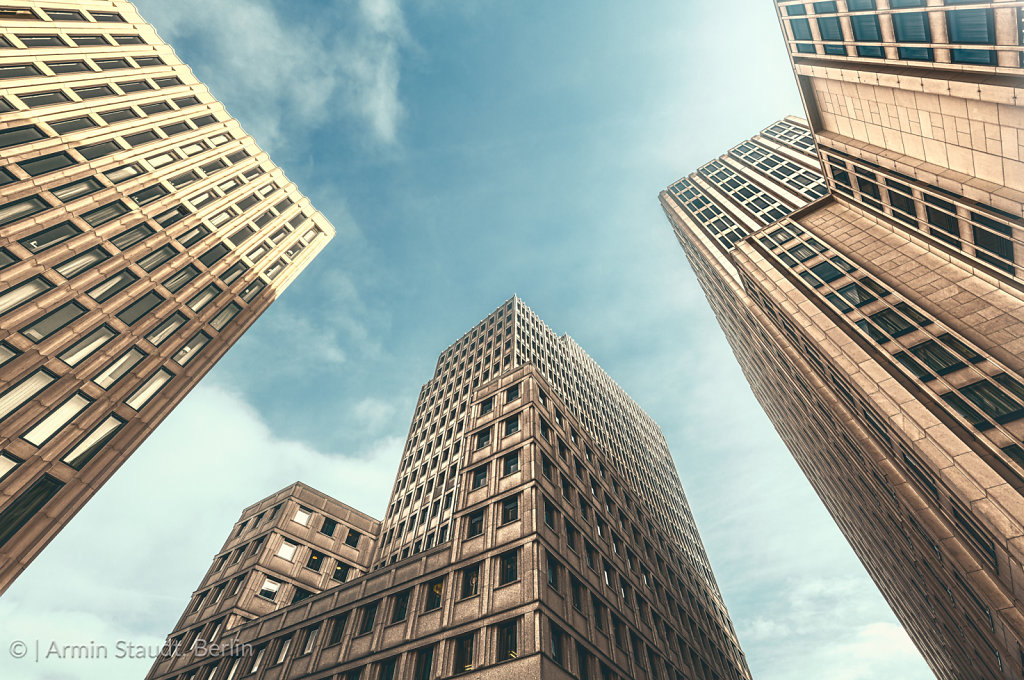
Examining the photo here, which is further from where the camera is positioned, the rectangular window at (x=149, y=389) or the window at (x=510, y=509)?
the rectangular window at (x=149, y=389)

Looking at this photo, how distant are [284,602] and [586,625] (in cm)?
3272

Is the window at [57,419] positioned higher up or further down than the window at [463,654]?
higher up

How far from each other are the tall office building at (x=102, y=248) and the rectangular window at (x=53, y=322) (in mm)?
96

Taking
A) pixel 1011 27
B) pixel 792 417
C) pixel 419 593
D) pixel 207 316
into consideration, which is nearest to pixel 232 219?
pixel 207 316

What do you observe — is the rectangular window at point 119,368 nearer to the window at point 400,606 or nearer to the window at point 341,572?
the window at point 400,606

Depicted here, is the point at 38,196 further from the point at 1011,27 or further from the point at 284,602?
the point at 1011,27

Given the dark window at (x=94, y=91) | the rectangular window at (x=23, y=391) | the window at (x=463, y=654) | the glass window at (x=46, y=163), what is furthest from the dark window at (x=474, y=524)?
the dark window at (x=94, y=91)

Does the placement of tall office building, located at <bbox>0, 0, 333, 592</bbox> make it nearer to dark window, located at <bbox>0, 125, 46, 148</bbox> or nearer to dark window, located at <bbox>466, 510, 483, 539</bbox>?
dark window, located at <bbox>0, 125, 46, 148</bbox>

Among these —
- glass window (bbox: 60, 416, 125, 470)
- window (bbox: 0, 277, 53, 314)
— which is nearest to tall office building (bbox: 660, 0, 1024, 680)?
glass window (bbox: 60, 416, 125, 470)

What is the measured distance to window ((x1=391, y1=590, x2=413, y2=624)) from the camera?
28859 millimetres

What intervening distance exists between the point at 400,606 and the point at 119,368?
23159 mm

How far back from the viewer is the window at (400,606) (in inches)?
1136

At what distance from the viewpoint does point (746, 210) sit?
7138cm

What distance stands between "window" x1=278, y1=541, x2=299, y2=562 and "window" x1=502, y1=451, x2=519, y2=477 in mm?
29328
